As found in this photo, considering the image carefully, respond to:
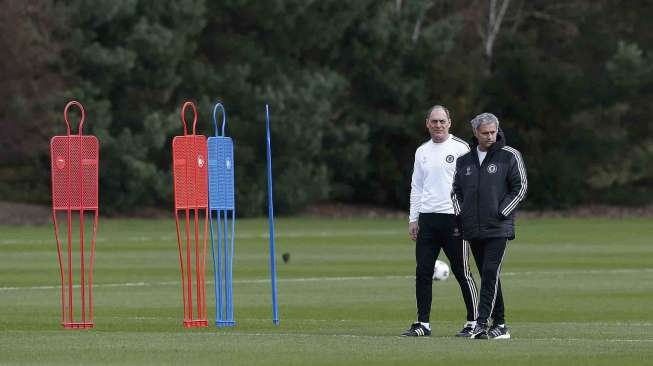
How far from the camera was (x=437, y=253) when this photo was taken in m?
16.8

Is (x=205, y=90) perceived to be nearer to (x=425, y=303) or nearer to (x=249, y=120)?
(x=249, y=120)

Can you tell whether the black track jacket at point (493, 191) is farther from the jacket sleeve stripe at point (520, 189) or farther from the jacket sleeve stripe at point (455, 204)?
the jacket sleeve stripe at point (455, 204)

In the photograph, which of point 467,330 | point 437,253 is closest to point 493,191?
point 437,253

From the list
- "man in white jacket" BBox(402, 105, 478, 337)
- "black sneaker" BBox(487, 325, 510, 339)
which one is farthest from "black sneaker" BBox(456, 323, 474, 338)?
"black sneaker" BBox(487, 325, 510, 339)

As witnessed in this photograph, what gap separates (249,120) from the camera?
223ft

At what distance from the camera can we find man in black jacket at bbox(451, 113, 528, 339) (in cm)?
1591

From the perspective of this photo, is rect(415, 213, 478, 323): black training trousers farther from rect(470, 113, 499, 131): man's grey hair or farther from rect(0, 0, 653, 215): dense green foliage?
rect(0, 0, 653, 215): dense green foliage

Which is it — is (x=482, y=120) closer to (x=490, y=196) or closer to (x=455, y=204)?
(x=490, y=196)

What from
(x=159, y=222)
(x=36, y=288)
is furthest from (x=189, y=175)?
(x=159, y=222)

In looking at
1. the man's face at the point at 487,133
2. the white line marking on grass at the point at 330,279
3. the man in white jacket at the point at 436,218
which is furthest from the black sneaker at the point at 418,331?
the white line marking on grass at the point at 330,279

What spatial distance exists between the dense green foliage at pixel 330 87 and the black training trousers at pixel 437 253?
44.6 m

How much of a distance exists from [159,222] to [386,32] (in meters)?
14.9

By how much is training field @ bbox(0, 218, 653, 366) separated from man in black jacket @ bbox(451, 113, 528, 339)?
64 cm

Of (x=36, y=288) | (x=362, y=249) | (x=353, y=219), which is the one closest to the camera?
(x=36, y=288)
